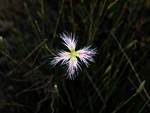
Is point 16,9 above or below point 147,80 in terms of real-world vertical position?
above

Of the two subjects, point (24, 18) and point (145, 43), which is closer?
point (145, 43)

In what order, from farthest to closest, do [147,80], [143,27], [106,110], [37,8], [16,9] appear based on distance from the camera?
[16,9] < [37,8] < [143,27] < [106,110] < [147,80]

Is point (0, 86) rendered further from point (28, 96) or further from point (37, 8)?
point (37, 8)

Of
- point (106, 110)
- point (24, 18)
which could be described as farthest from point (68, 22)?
point (106, 110)

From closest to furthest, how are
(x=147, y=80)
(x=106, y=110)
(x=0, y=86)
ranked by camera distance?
1. (x=147, y=80)
2. (x=106, y=110)
3. (x=0, y=86)

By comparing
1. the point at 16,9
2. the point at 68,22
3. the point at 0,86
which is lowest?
the point at 0,86

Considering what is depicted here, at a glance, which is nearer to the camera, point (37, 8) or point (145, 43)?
point (145, 43)

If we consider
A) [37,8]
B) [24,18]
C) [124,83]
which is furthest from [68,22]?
[124,83]

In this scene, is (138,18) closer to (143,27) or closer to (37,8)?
(143,27)

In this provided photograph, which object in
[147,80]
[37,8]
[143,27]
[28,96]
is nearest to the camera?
[147,80]
